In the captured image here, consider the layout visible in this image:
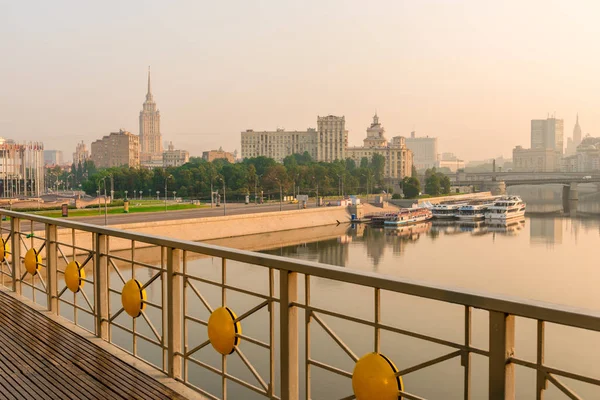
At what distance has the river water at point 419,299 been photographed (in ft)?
44.1

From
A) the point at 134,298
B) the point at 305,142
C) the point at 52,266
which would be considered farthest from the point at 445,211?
the point at 305,142

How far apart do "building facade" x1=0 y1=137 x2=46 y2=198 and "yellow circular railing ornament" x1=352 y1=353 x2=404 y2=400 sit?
79.6 m

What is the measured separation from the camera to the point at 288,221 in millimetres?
50438

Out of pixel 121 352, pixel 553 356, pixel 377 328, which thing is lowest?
pixel 553 356

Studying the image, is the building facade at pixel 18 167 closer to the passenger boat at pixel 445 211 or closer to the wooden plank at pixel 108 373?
the passenger boat at pixel 445 211

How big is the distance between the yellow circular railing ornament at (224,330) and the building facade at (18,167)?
78.3 metres

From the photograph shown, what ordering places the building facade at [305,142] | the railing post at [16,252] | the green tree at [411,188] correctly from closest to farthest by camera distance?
the railing post at [16,252] < the green tree at [411,188] < the building facade at [305,142]

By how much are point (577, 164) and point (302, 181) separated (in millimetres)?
138642

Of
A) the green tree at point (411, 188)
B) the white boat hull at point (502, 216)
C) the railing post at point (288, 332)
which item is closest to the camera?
the railing post at point (288, 332)

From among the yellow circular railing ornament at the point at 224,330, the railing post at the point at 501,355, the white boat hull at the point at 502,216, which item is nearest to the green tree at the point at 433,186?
the white boat hull at the point at 502,216

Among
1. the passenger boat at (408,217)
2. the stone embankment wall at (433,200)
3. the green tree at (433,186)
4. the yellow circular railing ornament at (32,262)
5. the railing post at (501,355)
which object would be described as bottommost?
the passenger boat at (408,217)

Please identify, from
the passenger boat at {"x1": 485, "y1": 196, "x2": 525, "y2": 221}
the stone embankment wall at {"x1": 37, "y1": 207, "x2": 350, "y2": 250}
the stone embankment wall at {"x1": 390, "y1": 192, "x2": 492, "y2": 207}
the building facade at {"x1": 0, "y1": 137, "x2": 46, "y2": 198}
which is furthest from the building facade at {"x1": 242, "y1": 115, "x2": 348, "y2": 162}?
the stone embankment wall at {"x1": 37, "y1": 207, "x2": 350, "y2": 250}

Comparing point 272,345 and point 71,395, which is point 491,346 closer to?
point 272,345

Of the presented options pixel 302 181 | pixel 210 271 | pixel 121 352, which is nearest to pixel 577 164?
pixel 302 181
